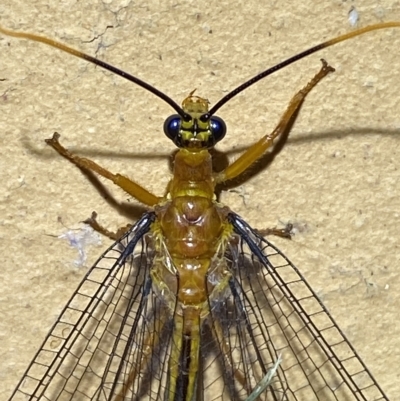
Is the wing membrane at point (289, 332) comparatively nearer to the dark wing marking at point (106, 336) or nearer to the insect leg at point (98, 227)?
the dark wing marking at point (106, 336)

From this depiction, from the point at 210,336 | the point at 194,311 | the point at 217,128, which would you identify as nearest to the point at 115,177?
the point at 217,128

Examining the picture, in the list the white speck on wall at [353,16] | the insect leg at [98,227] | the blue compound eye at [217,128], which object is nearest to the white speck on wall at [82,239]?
the insect leg at [98,227]

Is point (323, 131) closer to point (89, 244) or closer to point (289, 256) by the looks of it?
point (289, 256)

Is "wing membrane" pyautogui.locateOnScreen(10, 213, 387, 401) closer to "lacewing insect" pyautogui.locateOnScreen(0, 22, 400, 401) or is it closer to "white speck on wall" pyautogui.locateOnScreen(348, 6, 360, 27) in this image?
"lacewing insect" pyautogui.locateOnScreen(0, 22, 400, 401)

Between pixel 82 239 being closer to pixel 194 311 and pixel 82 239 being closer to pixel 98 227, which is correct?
pixel 98 227

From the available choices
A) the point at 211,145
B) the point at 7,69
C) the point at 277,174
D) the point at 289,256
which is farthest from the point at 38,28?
the point at 289,256

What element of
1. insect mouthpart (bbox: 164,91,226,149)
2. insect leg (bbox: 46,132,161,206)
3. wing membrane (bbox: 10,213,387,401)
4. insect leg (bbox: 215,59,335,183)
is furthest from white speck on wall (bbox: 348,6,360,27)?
insect leg (bbox: 46,132,161,206)
